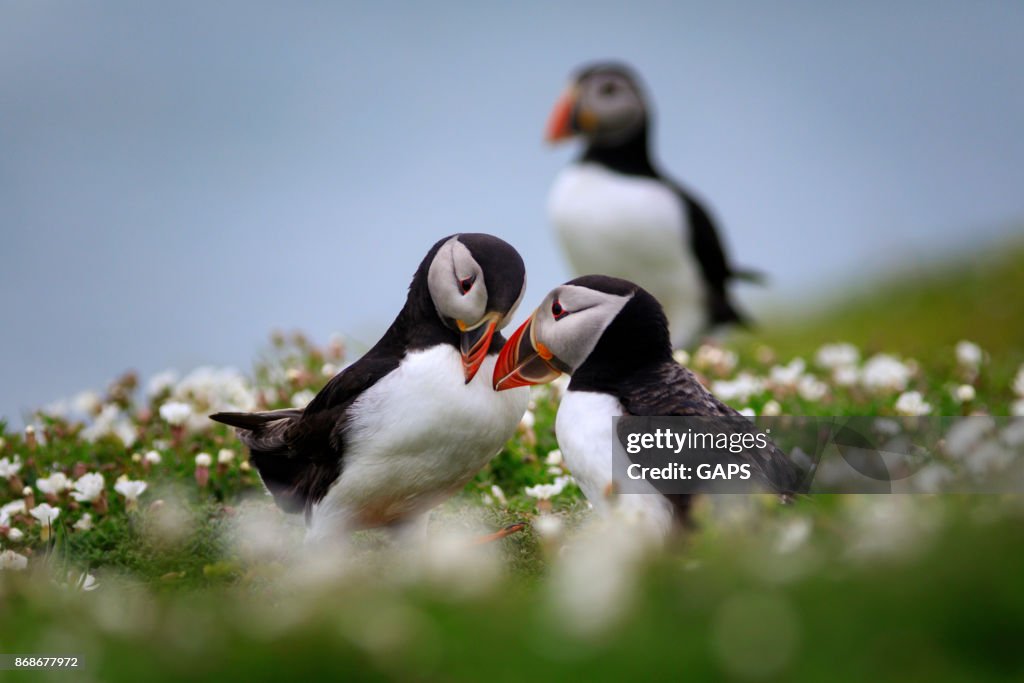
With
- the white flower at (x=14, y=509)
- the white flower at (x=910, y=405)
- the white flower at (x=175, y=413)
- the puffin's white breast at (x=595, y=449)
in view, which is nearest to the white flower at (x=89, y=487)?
the white flower at (x=14, y=509)

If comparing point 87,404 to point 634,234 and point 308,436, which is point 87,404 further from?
point 634,234

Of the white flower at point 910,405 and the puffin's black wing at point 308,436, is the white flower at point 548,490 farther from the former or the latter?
the white flower at point 910,405

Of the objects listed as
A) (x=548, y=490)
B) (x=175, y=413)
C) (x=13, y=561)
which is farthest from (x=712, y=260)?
(x=13, y=561)

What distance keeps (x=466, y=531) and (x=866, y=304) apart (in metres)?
12.4

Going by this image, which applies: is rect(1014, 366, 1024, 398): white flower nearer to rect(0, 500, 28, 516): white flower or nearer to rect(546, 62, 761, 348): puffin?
rect(546, 62, 761, 348): puffin

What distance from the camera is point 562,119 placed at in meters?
11.7

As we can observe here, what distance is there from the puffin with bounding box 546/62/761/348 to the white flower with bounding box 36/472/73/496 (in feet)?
21.3

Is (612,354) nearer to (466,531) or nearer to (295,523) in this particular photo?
(466,531)

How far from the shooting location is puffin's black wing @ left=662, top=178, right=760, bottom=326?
11648mm

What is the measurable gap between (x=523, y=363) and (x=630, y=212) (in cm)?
684

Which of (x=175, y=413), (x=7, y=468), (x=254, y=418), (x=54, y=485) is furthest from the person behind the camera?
(x=175, y=413)

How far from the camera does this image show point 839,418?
668 cm

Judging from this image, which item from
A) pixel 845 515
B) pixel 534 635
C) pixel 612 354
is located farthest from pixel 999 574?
pixel 612 354

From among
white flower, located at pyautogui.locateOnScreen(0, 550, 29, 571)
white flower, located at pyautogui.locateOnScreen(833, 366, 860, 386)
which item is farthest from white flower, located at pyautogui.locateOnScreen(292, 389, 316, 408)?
white flower, located at pyautogui.locateOnScreen(833, 366, 860, 386)
